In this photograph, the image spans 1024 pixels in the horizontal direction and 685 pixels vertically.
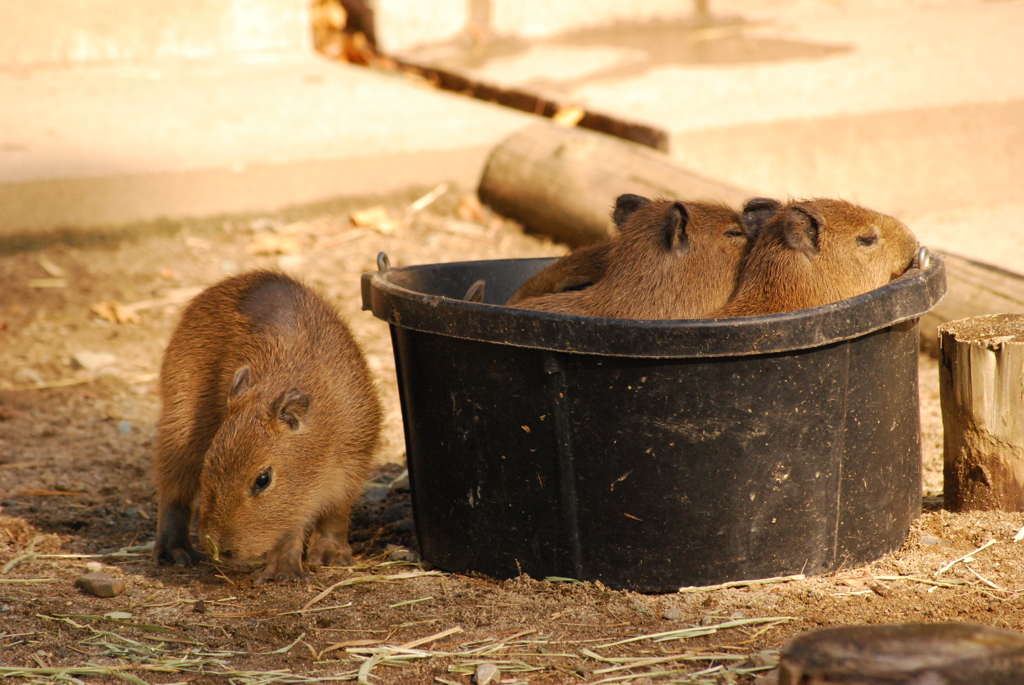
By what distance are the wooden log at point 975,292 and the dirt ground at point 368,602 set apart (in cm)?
26

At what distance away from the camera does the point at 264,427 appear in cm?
342

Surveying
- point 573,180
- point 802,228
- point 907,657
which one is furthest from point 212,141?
point 907,657

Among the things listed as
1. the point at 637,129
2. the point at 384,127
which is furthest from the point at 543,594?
the point at 384,127

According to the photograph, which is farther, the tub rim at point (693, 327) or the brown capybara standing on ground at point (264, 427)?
the brown capybara standing on ground at point (264, 427)

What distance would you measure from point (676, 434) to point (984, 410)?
1.07 m

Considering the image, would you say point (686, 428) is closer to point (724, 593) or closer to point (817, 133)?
point (724, 593)

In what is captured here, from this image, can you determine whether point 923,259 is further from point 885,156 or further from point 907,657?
point 885,156

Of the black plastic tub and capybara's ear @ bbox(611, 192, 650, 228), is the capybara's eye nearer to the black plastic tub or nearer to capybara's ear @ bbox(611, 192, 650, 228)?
the black plastic tub

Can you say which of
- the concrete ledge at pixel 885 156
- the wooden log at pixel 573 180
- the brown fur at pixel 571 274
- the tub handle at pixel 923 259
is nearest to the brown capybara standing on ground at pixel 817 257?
the tub handle at pixel 923 259

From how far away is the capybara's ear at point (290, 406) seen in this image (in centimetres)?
341

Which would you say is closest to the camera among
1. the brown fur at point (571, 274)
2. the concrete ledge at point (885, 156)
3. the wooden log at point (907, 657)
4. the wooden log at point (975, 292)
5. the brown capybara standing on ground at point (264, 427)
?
the wooden log at point (907, 657)

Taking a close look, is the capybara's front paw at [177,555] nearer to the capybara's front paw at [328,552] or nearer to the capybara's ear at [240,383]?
the capybara's front paw at [328,552]

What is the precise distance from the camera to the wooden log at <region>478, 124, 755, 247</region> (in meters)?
5.87


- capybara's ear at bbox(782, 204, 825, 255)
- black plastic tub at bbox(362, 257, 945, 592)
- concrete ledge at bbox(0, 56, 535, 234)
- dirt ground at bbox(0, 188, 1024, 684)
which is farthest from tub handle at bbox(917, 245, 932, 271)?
concrete ledge at bbox(0, 56, 535, 234)
